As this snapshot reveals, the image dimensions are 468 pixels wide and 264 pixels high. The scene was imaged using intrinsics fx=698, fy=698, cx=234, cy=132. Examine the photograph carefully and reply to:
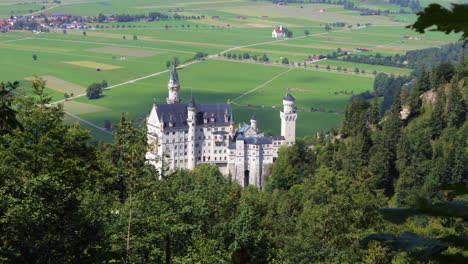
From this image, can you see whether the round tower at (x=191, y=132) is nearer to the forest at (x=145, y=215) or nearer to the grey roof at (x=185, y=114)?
the grey roof at (x=185, y=114)

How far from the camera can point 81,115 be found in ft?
573

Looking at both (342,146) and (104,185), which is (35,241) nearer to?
(104,185)

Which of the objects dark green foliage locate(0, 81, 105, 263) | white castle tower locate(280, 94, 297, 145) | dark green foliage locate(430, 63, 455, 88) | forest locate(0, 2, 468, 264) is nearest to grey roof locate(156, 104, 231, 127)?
white castle tower locate(280, 94, 297, 145)

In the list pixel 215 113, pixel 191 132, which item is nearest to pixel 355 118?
pixel 215 113

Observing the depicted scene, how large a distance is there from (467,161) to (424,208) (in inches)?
3519

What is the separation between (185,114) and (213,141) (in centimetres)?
765

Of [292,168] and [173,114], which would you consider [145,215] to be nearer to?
[292,168]

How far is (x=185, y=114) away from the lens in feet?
450

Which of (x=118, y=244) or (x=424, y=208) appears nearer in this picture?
(x=424, y=208)

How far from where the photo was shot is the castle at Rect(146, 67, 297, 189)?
133 m

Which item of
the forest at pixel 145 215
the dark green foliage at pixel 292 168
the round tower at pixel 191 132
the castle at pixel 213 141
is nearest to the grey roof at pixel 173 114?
the castle at pixel 213 141

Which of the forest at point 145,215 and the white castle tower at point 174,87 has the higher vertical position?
the forest at point 145,215

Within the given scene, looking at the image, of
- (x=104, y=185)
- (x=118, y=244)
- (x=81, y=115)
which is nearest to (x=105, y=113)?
(x=81, y=115)

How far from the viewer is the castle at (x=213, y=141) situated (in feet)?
438
